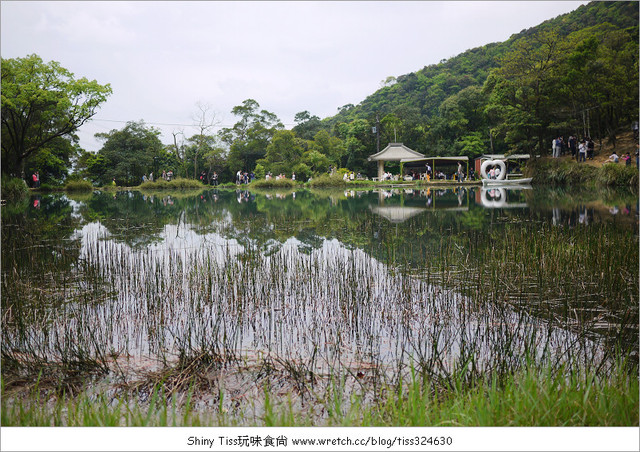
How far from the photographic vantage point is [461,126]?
34.6m

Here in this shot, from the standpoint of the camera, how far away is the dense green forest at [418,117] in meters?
21.3

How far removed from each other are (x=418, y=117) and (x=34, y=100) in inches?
1175

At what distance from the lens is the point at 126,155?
35312 mm

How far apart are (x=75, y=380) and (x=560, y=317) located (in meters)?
3.26

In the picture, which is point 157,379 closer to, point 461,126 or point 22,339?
point 22,339

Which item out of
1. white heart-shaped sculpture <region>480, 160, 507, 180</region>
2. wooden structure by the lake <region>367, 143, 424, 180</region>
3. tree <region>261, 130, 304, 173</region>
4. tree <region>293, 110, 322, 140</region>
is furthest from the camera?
tree <region>293, 110, 322, 140</region>

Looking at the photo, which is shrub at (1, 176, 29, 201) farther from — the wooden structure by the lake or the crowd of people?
the crowd of people

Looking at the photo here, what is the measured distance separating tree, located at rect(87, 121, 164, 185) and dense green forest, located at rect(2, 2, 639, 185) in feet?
0.28

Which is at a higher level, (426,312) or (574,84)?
(574,84)

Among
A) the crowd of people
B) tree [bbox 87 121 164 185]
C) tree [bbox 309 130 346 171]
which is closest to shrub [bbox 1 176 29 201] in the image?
tree [bbox 87 121 164 185]

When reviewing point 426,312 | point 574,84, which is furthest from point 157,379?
point 574,84

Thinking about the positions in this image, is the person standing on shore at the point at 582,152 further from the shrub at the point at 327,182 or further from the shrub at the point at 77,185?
the shrub at the point at 77,185

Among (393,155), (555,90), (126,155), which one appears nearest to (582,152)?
(555,90)

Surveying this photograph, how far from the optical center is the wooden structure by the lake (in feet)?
113
